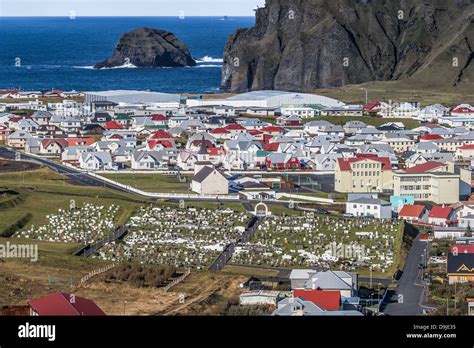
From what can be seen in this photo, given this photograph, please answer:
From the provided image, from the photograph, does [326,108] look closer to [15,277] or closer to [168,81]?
[168,81]

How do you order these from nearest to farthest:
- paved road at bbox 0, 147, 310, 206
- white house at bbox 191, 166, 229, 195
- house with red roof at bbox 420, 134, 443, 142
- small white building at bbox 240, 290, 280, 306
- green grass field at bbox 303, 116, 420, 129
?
small white building at bbox 240, 290, 280, 306
paved road at bbox 0, 147, 310, 206
white house at bbox 191, 166, 229, 195
house with red roof at bbox 420, 134, 443, 142
green grass field at bbox 303, 116, 420, 129

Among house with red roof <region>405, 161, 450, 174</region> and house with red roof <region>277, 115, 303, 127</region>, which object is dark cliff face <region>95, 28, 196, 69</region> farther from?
house with red roof <region>405, 161, 450, 174</region>

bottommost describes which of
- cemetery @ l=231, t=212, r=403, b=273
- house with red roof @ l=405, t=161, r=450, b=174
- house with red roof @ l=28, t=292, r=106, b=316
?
cemetery @ l=231, t=212, r=403, b=273

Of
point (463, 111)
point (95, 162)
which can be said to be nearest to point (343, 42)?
point (463, 111)

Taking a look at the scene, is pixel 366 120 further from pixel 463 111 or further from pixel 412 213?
pixel 412 213

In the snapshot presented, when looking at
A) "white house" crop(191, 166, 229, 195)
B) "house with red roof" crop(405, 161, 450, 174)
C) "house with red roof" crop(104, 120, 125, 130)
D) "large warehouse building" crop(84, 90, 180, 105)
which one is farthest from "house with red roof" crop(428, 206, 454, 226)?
"large warehouse building" crop(84, 90, 180, 105)

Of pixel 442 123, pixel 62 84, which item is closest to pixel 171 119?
pixel 442 123
